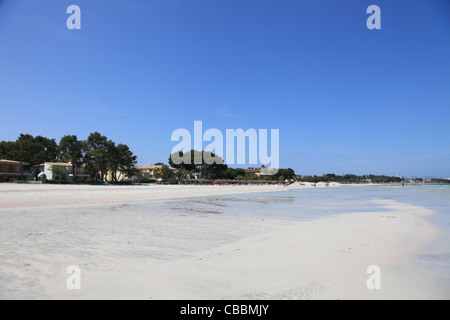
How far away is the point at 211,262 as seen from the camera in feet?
17.8

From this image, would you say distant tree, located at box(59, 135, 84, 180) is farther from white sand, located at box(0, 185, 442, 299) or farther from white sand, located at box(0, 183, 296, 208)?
white sand, located at box(0, 185, 442, 299)

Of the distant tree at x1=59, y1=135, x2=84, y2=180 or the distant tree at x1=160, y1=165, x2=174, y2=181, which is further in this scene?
the distant tree at x1=160, y1=165, x2=174, y2=181

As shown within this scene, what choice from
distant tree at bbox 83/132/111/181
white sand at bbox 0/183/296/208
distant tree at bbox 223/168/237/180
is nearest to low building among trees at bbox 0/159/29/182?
distant tree at bbox 83/132/111/181

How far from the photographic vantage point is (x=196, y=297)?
3.76 metres

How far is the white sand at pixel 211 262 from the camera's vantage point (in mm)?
3955

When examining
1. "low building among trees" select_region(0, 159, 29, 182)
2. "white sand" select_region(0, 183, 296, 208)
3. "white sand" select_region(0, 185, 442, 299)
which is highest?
"low building among trees" select_region(0, 159, 29, 182)

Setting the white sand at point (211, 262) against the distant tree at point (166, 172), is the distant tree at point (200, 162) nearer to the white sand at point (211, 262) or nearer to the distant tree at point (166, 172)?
the distant tree at point (166, 172)

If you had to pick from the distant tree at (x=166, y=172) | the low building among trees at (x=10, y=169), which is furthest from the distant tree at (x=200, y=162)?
the low building among trees at (x=10, y=169)

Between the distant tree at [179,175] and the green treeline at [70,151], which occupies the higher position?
the green treeline at [70,151]

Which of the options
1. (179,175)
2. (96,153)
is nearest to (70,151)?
(96,153)

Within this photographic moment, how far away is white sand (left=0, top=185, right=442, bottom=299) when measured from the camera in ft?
13.0
